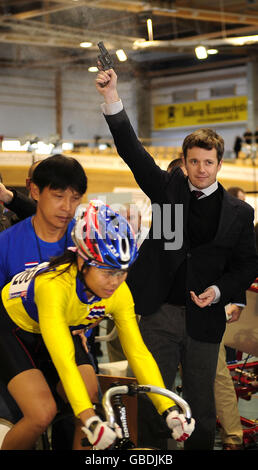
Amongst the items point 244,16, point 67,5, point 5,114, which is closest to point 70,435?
point 67,5

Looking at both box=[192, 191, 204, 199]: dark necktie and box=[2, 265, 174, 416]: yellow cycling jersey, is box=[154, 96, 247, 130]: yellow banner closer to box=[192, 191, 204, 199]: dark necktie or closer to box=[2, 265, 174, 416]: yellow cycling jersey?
box=[192, 191, 204, 199]: dark necktie

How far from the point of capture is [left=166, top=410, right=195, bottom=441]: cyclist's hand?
77.5 inches

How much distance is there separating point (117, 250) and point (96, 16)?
318 inches

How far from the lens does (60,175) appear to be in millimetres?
2504

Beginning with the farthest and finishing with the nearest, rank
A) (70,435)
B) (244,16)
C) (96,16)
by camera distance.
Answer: (244,16), (96,16), (70,435)

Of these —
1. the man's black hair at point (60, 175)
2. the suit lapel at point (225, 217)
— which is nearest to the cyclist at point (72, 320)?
the man's black hair at point (60, 175)

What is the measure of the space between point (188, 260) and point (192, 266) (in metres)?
0.03

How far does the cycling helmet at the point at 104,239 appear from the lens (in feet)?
6.73

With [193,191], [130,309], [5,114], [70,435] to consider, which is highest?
[5,114]

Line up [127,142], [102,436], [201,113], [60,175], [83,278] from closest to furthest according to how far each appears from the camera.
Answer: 1. [102,436]
2. [83,278]
3. [60,175]
4. [127,142]
5. [201,113]

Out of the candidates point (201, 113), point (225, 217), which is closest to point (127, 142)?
point (225, 217)

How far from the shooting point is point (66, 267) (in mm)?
2207

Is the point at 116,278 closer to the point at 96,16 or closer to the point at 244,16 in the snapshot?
the point at 96,16

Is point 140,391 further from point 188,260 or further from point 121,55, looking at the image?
point 121,55
